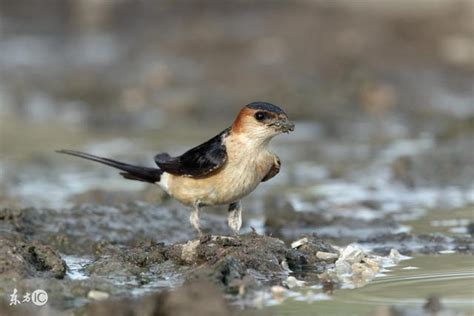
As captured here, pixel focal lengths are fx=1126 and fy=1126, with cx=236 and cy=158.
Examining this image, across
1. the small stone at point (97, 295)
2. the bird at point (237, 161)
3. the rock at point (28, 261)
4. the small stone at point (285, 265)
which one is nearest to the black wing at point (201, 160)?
the bird at point (237, 161)

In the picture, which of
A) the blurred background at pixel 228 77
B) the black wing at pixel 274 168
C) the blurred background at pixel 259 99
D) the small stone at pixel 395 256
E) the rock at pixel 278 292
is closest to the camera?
the rock at pixel 278 292

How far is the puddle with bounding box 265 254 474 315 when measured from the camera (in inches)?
227

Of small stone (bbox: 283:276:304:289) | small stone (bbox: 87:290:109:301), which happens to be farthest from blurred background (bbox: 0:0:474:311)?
small stone (bbox: 87:290:109:301)

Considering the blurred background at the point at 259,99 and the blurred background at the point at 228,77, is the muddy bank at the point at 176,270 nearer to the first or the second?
the blurred background at the point at 259,99

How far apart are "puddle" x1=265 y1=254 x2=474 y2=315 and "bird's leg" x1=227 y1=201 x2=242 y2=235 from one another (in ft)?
3.47

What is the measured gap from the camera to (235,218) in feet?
24.3

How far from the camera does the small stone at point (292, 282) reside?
635cm

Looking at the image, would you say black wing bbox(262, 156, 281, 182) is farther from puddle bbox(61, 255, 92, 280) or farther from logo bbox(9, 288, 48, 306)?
logo bbox(9, 288, 48, 306)

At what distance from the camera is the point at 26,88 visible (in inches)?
651

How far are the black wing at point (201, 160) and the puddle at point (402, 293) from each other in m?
1.18

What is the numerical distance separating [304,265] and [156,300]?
1496mm

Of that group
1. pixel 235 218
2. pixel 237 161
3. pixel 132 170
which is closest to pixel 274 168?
pixel 237 161

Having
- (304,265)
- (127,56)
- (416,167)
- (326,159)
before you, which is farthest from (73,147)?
(304,265)

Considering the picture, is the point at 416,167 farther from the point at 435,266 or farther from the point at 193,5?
the point at 193,5
